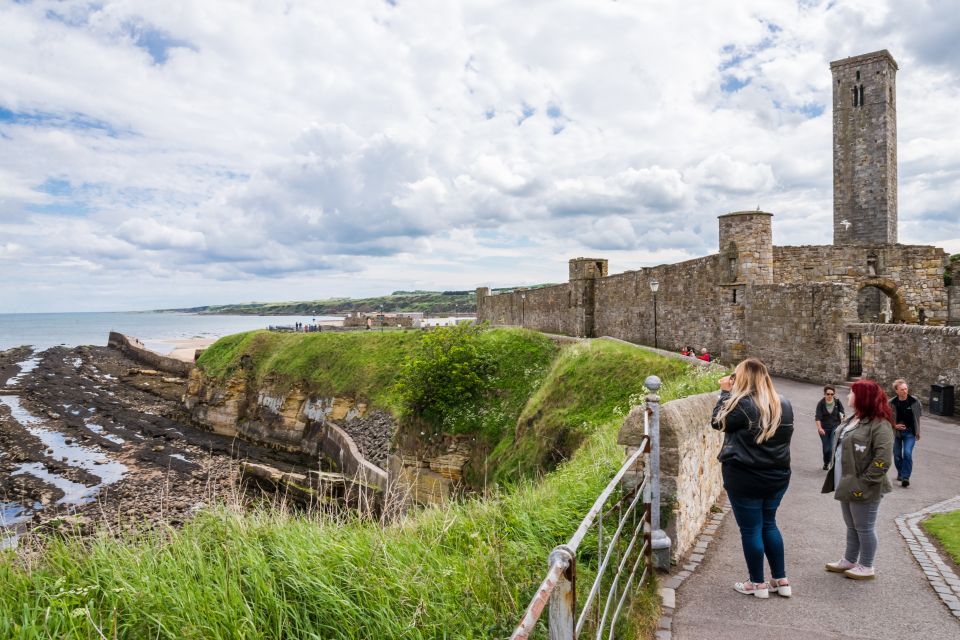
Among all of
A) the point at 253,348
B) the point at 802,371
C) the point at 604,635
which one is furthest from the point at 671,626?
the point at 253,348

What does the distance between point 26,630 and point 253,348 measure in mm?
42455

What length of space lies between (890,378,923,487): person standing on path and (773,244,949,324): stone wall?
39.5 feet

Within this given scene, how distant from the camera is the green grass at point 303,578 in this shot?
360 centimetres

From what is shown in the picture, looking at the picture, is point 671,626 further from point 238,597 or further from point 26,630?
point 26,630

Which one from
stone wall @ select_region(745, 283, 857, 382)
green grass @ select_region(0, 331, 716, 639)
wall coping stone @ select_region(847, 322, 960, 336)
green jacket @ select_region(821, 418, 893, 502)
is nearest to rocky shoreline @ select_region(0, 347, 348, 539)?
green grass @ select_region(0, 331, 716, 639)

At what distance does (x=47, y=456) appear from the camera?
91.0ft

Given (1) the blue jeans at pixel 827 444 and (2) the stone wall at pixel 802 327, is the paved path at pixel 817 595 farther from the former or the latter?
(2) the stone wall at pixel 802 327

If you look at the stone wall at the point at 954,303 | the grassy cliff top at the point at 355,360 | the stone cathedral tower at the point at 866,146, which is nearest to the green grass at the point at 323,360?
the grassy cliff top at the point at 355,360

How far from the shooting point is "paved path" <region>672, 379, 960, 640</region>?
3994 mm

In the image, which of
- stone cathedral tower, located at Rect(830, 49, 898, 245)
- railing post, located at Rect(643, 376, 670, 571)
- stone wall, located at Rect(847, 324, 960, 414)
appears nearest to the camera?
railing post, located at Rect(643, 376, 670, 571)

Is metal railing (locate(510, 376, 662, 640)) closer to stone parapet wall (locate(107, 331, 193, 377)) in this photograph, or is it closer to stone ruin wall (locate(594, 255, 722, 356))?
stone ruin wall (locate(594, 255, 722, 356))

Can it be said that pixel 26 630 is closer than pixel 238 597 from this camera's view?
Yes

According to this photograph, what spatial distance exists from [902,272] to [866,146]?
29383mm

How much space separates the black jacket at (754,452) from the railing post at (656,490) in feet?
2.14
